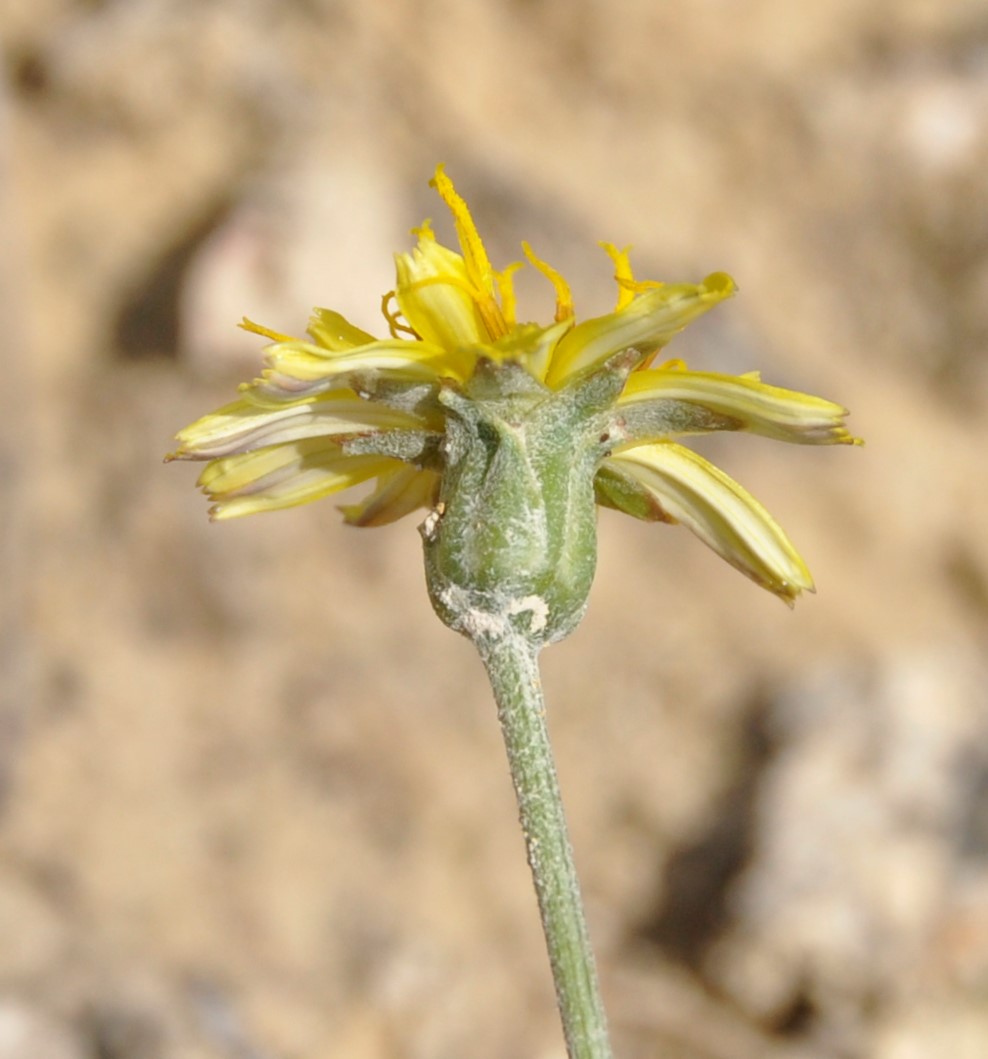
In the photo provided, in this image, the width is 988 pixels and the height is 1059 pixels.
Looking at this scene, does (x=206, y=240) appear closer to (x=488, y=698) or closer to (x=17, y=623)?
(x=17, y=623)

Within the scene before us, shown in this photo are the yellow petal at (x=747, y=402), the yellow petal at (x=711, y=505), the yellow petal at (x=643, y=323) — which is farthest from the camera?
the yellow petal at (x=711, y=505)

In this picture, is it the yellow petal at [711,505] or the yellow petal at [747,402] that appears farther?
the yellow petal at [711,505]

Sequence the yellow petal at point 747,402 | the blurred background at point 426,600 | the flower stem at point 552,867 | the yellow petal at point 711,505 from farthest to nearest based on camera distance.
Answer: the blurred background at point 426,600 < the yellow petal at point 711,505 < the yellow petal at point 747,402 < the flower stem at point 552,867

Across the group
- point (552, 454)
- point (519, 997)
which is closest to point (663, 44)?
point (519, 997)

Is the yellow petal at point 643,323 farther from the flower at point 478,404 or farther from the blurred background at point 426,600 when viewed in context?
the blurred background at point 426,600

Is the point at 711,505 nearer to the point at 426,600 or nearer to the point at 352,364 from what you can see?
the point at 352,364

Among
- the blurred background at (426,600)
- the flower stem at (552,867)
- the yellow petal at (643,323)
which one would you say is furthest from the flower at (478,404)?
the blurred background at (426,600)

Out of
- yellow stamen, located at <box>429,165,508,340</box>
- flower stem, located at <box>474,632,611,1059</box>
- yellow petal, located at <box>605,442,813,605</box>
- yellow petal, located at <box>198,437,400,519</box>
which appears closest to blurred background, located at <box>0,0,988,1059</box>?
yellow petal, located at <box>198,437,400,519</box>
